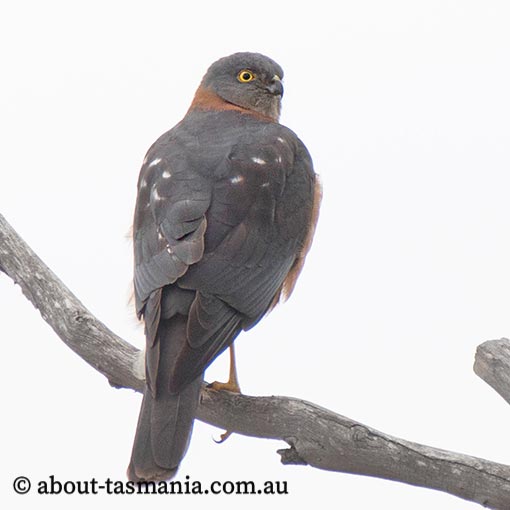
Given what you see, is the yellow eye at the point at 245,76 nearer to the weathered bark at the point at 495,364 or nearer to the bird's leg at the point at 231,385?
the bird's leg at the point at 231,385

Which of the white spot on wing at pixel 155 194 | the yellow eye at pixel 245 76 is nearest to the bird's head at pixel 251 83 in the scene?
the yellow eye at pixel 245 76

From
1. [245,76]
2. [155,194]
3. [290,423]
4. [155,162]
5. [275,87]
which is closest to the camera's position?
[290,423]

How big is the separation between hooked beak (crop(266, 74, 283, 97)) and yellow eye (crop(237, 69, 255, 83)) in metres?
0.15

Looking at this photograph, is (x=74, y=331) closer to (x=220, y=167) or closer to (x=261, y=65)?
(x=220, y=167)

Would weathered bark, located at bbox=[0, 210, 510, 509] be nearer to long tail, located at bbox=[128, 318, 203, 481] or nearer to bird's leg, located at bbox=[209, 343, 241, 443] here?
bird's leg, located at bbox=[209, 343, 241, 443]

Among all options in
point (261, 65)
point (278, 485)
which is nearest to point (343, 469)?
point (278, 485)

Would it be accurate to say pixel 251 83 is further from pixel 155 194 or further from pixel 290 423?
pixel 290 423

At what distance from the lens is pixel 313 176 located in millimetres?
7105

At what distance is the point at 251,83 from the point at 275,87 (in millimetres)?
184

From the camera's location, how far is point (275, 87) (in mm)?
7816

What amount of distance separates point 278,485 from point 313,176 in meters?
2.04

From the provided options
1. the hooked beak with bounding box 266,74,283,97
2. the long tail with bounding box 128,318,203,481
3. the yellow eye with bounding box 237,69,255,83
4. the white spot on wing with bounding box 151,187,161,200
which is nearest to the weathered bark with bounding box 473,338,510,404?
the long tail with bounding box 128,318,203,481

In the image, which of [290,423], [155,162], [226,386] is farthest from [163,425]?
[155,162]

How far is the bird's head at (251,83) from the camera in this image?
7.85 m
